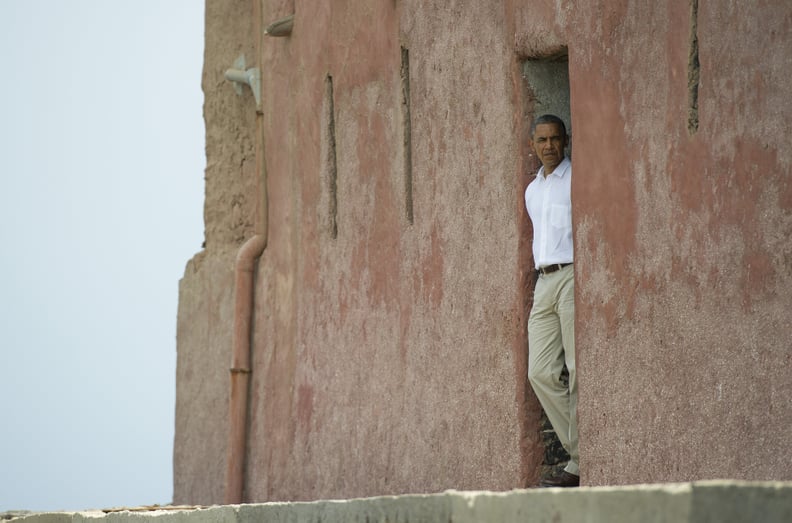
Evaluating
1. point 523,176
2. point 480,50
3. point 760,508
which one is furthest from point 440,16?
point 760,508

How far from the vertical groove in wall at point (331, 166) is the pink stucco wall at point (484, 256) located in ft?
0.14

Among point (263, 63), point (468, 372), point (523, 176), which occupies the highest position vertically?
point (263, 63)

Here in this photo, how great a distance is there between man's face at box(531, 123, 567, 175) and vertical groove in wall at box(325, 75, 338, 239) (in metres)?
2.52

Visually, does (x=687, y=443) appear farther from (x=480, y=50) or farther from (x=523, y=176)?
(x=480, y=50)

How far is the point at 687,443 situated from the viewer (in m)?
6.00

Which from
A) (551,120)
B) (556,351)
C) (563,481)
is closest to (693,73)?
(551,120)

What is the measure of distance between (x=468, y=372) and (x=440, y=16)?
1984mm

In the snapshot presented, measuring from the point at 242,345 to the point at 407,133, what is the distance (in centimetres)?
294

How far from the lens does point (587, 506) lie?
2990mm

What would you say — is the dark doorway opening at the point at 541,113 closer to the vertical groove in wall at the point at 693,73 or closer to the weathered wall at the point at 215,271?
the vertical groove in wall at the point at 693,73

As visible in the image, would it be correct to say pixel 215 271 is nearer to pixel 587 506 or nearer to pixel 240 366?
pixel 240 366

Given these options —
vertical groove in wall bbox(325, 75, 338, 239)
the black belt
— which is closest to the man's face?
the black belt

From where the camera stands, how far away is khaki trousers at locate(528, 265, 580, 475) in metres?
6.93

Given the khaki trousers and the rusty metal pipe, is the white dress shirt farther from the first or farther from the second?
the rusty metal pipe
